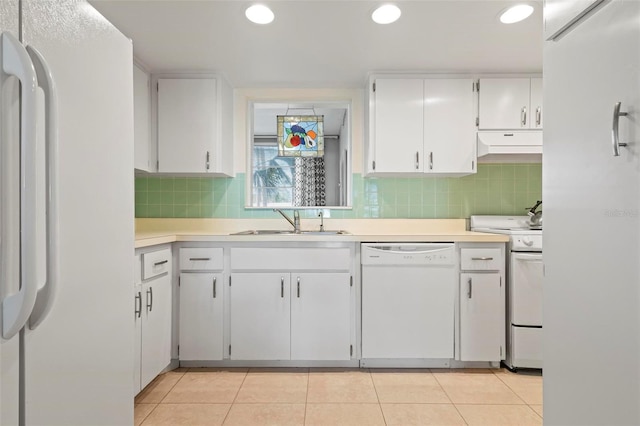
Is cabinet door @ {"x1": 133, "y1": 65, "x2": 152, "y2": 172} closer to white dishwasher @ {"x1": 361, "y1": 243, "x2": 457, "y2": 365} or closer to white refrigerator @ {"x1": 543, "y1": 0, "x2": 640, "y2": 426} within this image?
white dishwasher @ {"x1": 361, "y1": 243, "x2": 457, "y2": 365}

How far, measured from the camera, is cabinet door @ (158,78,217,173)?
8.64ft

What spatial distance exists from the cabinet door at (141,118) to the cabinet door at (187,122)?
84 millimetres

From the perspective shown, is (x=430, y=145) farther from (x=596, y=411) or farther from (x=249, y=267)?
(x=596, y=411)

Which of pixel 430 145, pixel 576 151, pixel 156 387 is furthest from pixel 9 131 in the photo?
pixel 430 145

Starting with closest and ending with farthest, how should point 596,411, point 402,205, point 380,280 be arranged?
point 596,411
point 380,280
point 402,205

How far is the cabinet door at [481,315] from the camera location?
2.35 m

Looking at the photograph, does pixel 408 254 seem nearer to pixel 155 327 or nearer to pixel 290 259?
pixel 290 259

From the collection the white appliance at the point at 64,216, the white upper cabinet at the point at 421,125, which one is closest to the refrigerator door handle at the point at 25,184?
the white appliance at the point at 64,216

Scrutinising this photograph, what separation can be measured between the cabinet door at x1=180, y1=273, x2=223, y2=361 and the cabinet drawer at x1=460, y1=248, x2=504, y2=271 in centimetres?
164

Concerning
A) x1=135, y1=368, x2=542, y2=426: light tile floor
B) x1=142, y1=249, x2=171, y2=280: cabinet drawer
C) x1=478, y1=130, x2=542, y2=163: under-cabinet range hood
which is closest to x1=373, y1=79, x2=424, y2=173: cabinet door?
x1=478, y1=130, x2=542, y2=163: under-cabinet range hood

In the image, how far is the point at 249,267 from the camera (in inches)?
92.7

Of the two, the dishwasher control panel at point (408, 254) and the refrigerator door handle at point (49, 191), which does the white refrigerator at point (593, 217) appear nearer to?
the dishwasher control panel at point (408, 254)

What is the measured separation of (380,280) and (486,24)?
1654mm

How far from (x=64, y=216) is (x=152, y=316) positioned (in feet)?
4.80
